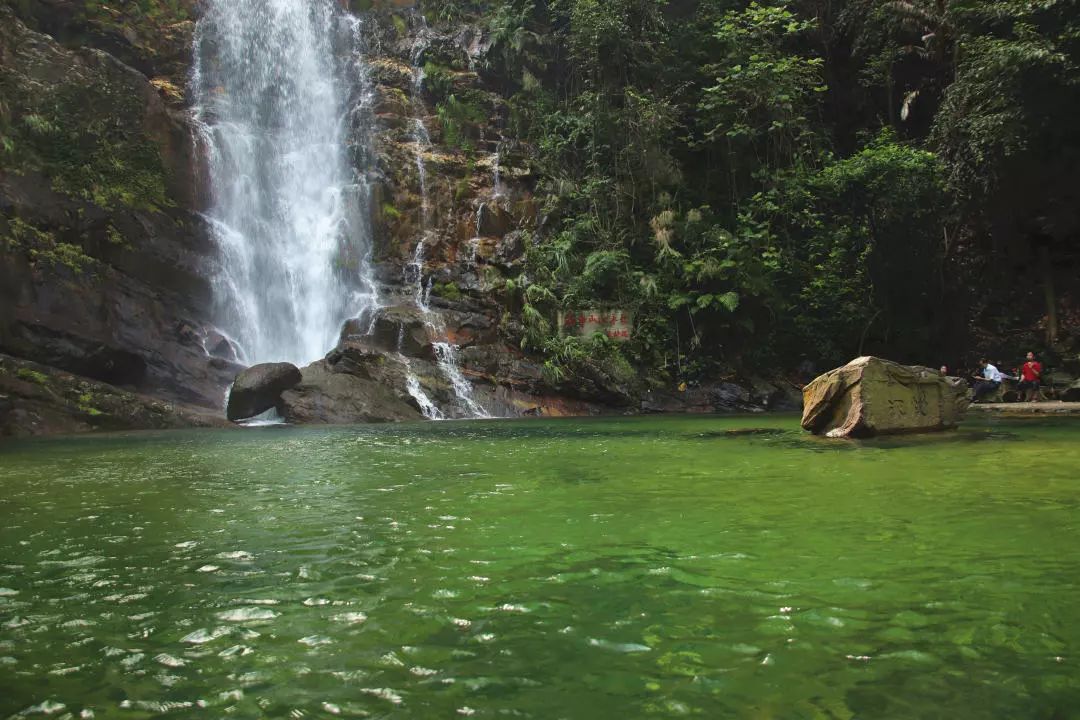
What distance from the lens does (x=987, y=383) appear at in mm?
18281

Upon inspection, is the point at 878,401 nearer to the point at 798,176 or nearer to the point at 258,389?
the point at 258,389

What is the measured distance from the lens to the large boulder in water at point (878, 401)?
10.6m

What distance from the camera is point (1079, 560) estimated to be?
3.73m

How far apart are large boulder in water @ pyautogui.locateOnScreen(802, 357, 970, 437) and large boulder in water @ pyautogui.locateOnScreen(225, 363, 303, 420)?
12348 mm

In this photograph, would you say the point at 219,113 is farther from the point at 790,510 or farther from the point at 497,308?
the point at 790,510

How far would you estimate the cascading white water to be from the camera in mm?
23016

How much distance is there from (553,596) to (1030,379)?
18.6 metres

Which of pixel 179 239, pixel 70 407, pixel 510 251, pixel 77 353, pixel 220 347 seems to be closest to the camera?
pixel 70 407

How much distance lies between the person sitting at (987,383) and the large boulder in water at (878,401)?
7.65 m

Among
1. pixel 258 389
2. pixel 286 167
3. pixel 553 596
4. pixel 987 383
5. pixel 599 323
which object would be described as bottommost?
pixel 553 596

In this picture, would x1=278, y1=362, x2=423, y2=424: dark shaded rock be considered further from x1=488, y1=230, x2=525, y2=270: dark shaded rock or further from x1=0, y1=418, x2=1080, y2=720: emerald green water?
x1=0, y1=418, x2=1080, y2=720: emerald green water

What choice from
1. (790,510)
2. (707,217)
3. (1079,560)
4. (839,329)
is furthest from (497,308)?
(1079,560)

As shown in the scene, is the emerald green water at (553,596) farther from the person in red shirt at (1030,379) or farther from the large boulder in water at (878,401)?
the person in red shirt at (1030,379)

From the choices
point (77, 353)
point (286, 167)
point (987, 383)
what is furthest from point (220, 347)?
point (987, 383)
